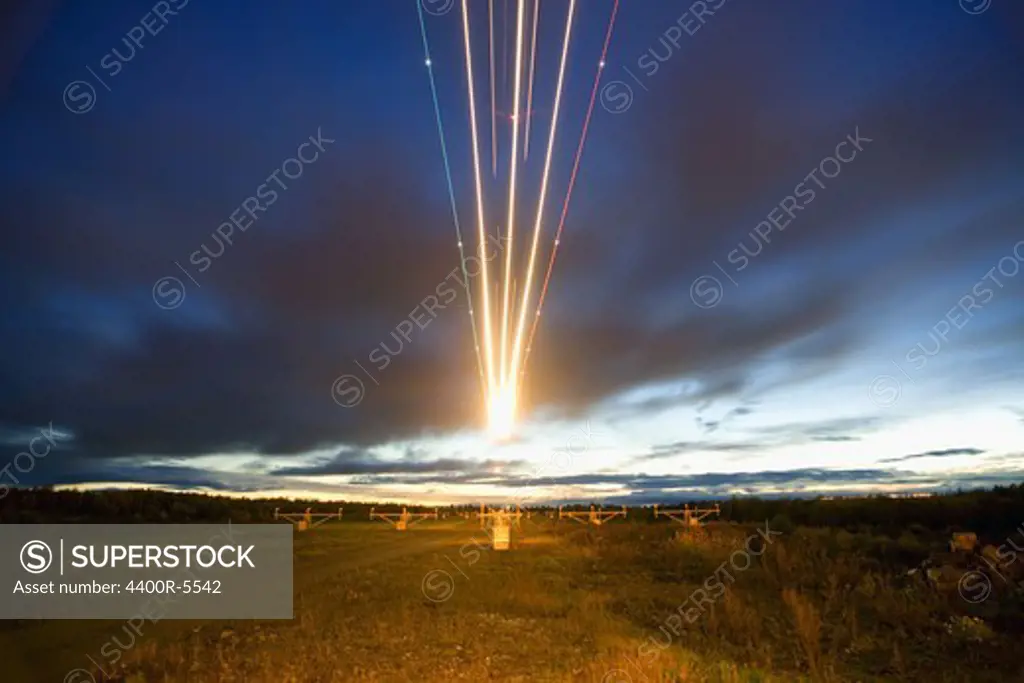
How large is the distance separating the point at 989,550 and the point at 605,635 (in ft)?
39.6

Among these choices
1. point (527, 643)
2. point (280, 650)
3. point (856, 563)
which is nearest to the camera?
point (280, 650)

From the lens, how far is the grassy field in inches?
390

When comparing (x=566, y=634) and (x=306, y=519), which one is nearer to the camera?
(x=566, y=634)

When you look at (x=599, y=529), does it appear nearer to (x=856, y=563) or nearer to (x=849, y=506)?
(x=856, y=563)

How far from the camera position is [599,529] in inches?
1585

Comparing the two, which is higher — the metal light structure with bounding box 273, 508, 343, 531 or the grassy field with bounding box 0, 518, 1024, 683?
the metal light structure with bounding box 273, 508, 343, 531

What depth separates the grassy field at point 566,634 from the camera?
32.5 feet

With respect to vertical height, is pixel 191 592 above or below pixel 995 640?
above

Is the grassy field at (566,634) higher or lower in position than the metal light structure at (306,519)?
lower

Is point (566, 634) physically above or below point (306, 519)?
below

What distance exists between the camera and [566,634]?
41.0 ft

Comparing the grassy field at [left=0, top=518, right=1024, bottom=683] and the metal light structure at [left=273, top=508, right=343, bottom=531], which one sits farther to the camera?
the metal light structure at [left=273, top=508, right=343, bottom=531]

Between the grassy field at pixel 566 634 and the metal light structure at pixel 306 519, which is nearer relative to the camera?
the grassy field at pixel 566 634

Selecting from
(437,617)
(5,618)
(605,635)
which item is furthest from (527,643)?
(5,618)
